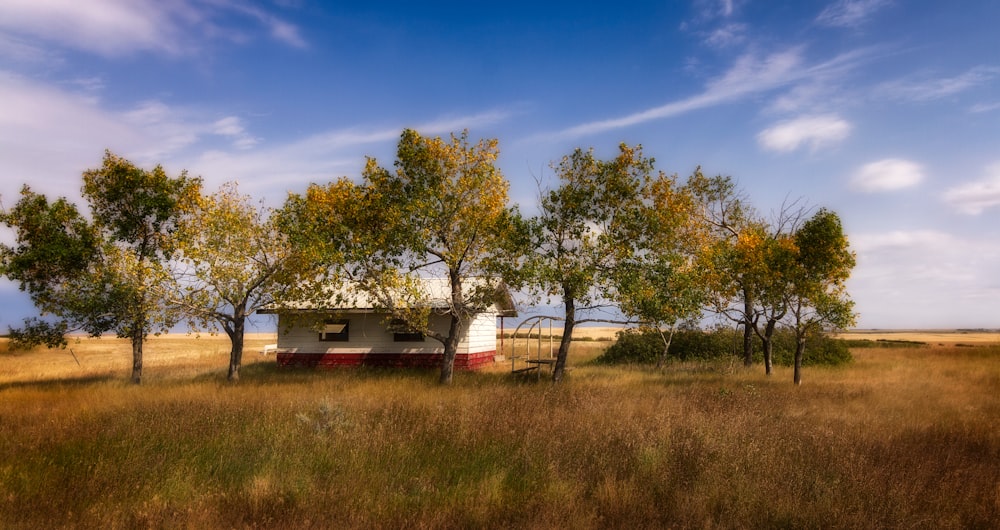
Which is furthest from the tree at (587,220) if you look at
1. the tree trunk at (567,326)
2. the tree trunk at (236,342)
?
the tree trunk at (236,342)

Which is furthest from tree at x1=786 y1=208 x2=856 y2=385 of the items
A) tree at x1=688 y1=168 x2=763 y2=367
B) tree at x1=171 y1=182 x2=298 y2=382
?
tree at x1=171 y1=182 x2=298 y2=382

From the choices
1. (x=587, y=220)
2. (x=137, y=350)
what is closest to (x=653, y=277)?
(x=587, y=220)

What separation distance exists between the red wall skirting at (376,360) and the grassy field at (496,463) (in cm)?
1268

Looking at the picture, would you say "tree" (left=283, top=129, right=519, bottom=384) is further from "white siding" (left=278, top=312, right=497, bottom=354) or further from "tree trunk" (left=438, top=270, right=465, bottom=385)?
"white siding" (left=278, top=312, right=497, bottom=354)

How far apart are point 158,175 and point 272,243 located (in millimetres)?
5187

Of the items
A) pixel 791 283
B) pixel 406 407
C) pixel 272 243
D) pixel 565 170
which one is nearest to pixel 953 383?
pixel 791 283

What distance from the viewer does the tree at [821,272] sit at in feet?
72.8

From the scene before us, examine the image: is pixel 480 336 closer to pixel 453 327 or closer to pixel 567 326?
pixel 453 327

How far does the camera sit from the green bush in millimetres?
34156

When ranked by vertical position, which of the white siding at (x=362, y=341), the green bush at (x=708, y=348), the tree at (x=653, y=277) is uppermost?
the tree at (x=653, y=277)

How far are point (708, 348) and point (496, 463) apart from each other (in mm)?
28933

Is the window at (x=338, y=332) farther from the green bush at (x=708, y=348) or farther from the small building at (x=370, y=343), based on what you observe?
the green bush at (x=708, y=348)

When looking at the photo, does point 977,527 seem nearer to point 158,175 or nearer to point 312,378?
point 312,378

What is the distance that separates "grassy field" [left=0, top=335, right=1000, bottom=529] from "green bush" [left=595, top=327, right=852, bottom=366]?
1785cm
